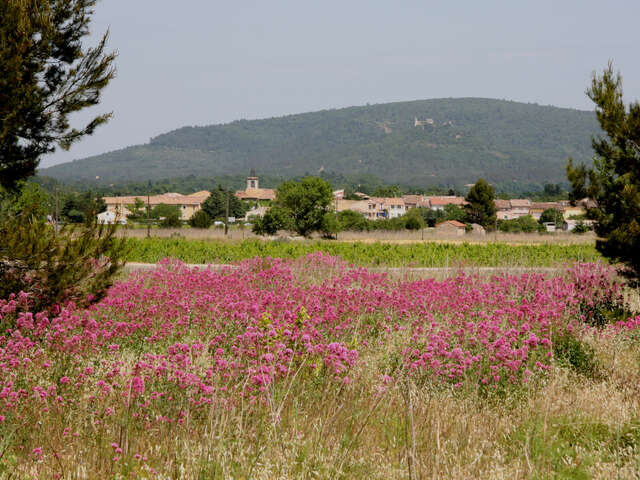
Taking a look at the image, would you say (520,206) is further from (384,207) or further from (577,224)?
(577,224)

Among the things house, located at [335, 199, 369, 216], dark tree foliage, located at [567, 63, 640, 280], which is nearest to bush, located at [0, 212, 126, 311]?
dark tree foliage, located at [567, 63, 640, 280]

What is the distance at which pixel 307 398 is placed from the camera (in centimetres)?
420

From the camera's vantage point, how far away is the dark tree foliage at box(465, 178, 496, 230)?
55.0 metres

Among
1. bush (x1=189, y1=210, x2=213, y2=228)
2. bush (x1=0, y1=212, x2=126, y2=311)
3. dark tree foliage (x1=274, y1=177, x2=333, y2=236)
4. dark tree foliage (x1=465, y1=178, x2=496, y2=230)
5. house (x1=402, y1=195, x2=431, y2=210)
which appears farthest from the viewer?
house (x1=402, y1=195, x2=431, y2=210)

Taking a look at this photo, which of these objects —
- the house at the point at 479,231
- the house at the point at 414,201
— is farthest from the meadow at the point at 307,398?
the house at the point at 414,201

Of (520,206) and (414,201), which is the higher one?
(414,201)

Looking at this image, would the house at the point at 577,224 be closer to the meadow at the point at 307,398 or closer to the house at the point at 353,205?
the meadow at the point at 307,398

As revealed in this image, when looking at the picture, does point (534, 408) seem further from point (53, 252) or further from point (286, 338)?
point (53, 252)

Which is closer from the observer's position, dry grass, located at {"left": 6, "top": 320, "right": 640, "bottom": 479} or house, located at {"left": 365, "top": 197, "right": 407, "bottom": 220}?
dry grass, located at {"left": 6, "top": 320, "right": 640, "bottom": 479}

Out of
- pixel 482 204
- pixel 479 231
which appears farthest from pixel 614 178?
pixel 482 204

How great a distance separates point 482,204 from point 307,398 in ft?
178

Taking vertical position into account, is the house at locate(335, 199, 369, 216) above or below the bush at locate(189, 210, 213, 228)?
above

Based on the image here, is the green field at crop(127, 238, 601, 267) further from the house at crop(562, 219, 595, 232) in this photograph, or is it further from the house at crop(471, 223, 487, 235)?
the house at crop(471, 223, 487, 235)

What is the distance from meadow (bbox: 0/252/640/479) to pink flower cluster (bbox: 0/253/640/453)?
28 mm
